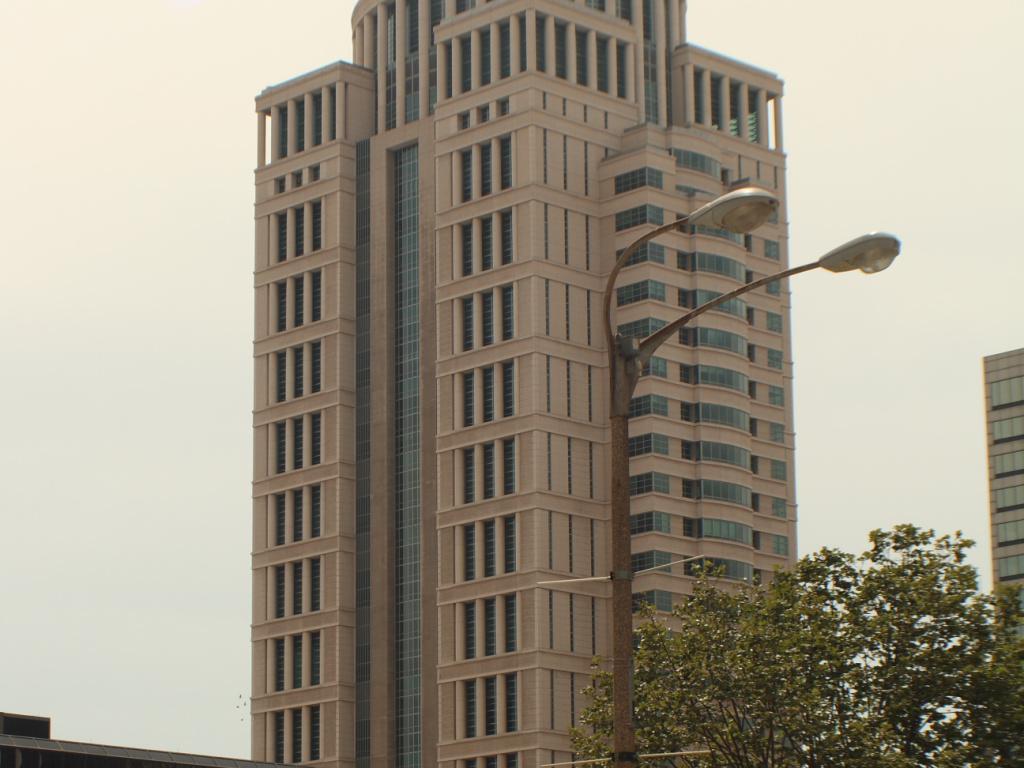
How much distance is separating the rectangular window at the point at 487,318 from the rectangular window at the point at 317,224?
19305 mm

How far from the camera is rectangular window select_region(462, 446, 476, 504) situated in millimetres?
157250

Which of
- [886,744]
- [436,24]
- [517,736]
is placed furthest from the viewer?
[436,24]

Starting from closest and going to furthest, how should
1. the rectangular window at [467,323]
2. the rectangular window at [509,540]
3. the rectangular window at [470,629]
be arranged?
the rectangular window at [509,540] < the rectangular window at [470,629] < the rectangular window at [467,323]

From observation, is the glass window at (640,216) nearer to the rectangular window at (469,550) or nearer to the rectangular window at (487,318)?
the rectangular window at (487,318)

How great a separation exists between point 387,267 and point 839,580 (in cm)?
10052

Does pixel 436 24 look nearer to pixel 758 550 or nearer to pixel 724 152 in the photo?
pixel 724 152

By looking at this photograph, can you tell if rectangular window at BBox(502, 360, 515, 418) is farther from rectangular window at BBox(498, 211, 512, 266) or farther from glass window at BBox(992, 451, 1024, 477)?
glass window at BBox(992, 451, 1024, 477)

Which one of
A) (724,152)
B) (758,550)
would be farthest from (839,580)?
(724,152)

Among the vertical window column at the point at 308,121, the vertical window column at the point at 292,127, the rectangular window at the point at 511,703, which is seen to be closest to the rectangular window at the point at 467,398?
the rectangular window at the point at 511,703

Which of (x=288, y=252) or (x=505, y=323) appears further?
(x=288, y=252)

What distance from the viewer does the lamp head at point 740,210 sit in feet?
96.0

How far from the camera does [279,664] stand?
16938cm

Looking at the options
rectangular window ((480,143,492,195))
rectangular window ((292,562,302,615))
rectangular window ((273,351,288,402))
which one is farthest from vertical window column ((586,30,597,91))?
rectangular window ((292,562,302,615))

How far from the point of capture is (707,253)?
526 ft
